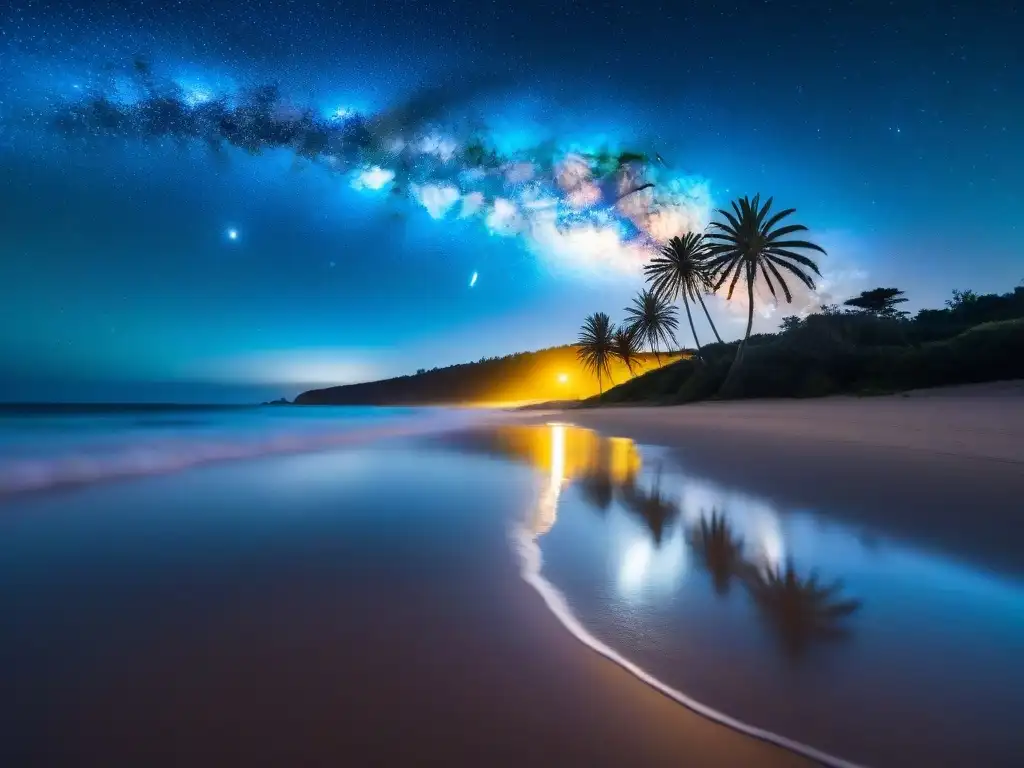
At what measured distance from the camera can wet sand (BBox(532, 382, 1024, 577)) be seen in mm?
5172

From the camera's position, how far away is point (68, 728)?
2.18 m

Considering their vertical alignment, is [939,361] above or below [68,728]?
above

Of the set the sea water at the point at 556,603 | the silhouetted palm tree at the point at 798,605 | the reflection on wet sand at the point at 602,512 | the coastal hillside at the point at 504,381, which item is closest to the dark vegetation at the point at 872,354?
the reflection on wet sand at the point at 602,512

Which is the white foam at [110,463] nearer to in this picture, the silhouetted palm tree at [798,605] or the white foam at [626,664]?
the white foam at [626,664]

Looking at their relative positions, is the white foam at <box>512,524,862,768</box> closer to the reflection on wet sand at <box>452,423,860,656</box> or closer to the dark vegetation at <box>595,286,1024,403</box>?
the reflection on wet sand at <box>452,423,860,656</box>

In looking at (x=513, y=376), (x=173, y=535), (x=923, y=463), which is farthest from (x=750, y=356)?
(x=513, y=376)

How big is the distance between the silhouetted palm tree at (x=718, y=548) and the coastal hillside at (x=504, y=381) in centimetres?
8278

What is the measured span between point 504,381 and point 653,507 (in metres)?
114

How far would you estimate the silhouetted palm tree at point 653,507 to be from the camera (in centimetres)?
555

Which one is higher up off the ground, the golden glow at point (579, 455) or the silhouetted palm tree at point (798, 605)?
the golden glow at point (579, 455)

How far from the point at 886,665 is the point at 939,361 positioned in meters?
31.8

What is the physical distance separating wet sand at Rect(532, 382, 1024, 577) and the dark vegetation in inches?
278

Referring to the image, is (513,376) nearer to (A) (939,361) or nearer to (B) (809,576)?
(A) (939,361)

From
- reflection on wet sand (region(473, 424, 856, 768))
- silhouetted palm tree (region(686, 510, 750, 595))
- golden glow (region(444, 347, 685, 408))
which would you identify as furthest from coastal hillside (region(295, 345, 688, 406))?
silhouetted palm tree (region(686, 510, 750, 595))
